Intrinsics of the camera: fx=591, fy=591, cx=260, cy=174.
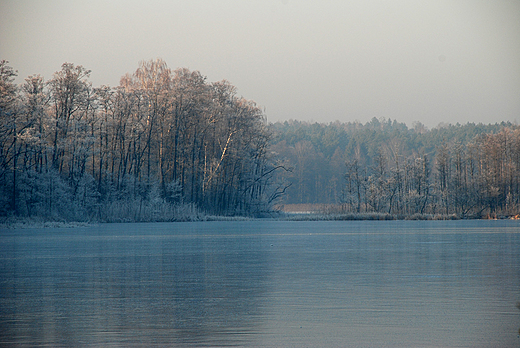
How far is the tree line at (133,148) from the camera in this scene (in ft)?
127

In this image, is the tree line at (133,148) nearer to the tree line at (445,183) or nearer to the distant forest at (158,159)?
the distant forest at (158,159)

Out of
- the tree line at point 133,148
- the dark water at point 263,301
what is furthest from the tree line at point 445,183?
the dark water at point 263,301

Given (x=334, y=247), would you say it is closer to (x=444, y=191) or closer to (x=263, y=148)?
(x=263, y=148)

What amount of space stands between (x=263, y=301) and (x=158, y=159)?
46915 mm

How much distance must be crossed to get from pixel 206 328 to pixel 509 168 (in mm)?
64550

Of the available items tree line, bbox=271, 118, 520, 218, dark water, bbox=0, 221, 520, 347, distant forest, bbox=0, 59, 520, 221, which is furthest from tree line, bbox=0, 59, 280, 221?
dark water, bbox=0, 221, 520, 347

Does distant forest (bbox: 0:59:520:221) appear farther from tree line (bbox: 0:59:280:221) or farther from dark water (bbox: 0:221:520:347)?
dark water (bbox: 0:221:520:347)

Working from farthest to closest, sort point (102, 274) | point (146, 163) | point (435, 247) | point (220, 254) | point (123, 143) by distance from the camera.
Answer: point (146, 163), point (123, 143), point (435, 247), point (220, 254), point (102, 274)

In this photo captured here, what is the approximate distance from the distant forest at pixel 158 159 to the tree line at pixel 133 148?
0.10 meters

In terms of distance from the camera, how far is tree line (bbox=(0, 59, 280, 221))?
38844 millimetres

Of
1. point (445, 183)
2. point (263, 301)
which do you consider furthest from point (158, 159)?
point (263, 301)

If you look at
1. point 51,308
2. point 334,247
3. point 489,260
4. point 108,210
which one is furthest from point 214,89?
point 51,308

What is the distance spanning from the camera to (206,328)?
6.69 metres

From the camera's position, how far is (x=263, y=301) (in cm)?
845
